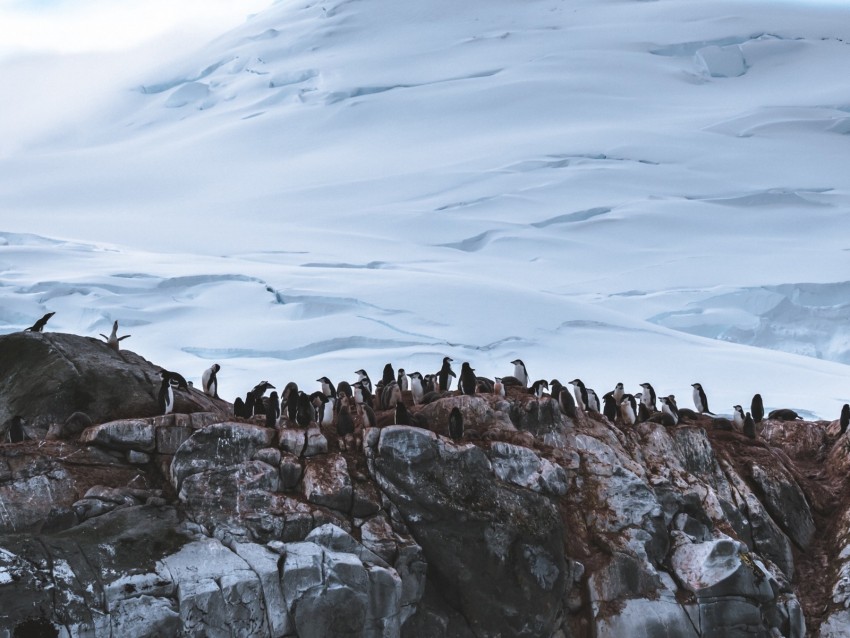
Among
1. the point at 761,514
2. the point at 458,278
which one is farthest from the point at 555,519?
the point at 458,278

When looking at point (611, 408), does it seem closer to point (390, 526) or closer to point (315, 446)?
point (390, 526)

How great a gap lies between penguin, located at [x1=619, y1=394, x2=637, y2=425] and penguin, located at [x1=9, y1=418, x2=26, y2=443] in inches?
432

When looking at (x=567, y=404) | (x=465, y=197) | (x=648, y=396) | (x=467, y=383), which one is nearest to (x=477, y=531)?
(x=567, y=404)

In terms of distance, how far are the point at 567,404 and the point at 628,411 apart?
1994 millimetres

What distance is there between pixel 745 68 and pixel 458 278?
3939 cm

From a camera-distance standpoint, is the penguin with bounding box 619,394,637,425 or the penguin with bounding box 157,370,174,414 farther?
the penguin with bounding box 619,394,637,425

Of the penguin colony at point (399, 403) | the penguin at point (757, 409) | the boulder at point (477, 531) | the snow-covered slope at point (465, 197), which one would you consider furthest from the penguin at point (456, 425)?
the snow-covered slope at point (465, 197)

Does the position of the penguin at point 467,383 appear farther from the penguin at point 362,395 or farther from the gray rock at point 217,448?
the gray rock at point 217,448

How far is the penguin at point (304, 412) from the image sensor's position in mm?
18734

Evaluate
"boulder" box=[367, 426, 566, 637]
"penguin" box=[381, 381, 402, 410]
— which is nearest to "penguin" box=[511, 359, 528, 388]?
"penguin" box=[381, 381, 402, 410]

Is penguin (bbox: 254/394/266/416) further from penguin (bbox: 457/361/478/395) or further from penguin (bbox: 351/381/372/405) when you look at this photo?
penguin (bbox: 457/361/478/395)

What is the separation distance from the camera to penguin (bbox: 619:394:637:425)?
2144 centimetres

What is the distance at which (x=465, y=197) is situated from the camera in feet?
193

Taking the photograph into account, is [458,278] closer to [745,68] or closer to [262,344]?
[262,344]
